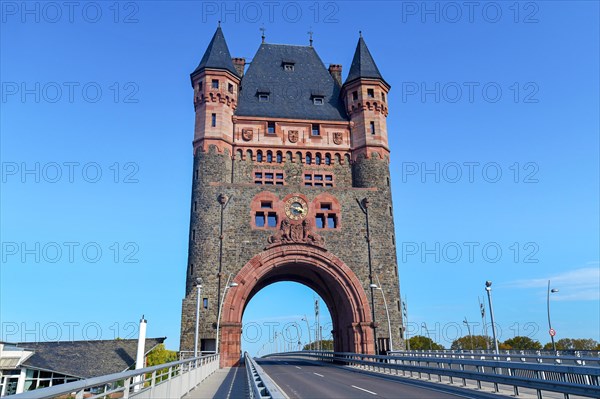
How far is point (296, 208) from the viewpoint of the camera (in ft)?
123

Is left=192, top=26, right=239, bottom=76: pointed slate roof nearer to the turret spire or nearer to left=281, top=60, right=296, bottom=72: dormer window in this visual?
left=281, top=60, right=296, bottom=72: dormer window

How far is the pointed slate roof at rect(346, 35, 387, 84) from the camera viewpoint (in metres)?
41.8

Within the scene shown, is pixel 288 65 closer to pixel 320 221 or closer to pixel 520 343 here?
pixel 320 221

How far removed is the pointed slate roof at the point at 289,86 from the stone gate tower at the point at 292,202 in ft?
0.64

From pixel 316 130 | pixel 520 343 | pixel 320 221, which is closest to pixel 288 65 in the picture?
pixel 316 130

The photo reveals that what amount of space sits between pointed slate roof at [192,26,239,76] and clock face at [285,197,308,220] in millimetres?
13435

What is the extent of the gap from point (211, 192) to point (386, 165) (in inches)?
628

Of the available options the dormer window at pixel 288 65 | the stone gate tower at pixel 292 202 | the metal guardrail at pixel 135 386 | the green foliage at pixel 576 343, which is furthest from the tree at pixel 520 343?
the metal guardrail at pixel 135 386

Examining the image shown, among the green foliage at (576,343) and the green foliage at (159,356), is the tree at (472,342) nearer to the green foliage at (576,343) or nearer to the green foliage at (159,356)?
the green foliage at (576,343)

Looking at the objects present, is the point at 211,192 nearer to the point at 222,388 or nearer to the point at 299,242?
the point at 299,242

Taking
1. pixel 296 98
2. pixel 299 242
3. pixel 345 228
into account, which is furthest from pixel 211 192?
pixel 296 98

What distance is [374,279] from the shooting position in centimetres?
3603

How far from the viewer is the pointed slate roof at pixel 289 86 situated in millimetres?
42531

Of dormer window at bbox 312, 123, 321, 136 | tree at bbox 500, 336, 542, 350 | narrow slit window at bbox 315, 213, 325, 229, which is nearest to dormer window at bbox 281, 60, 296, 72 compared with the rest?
dormer window at bbox 312, 123, 321, 136
